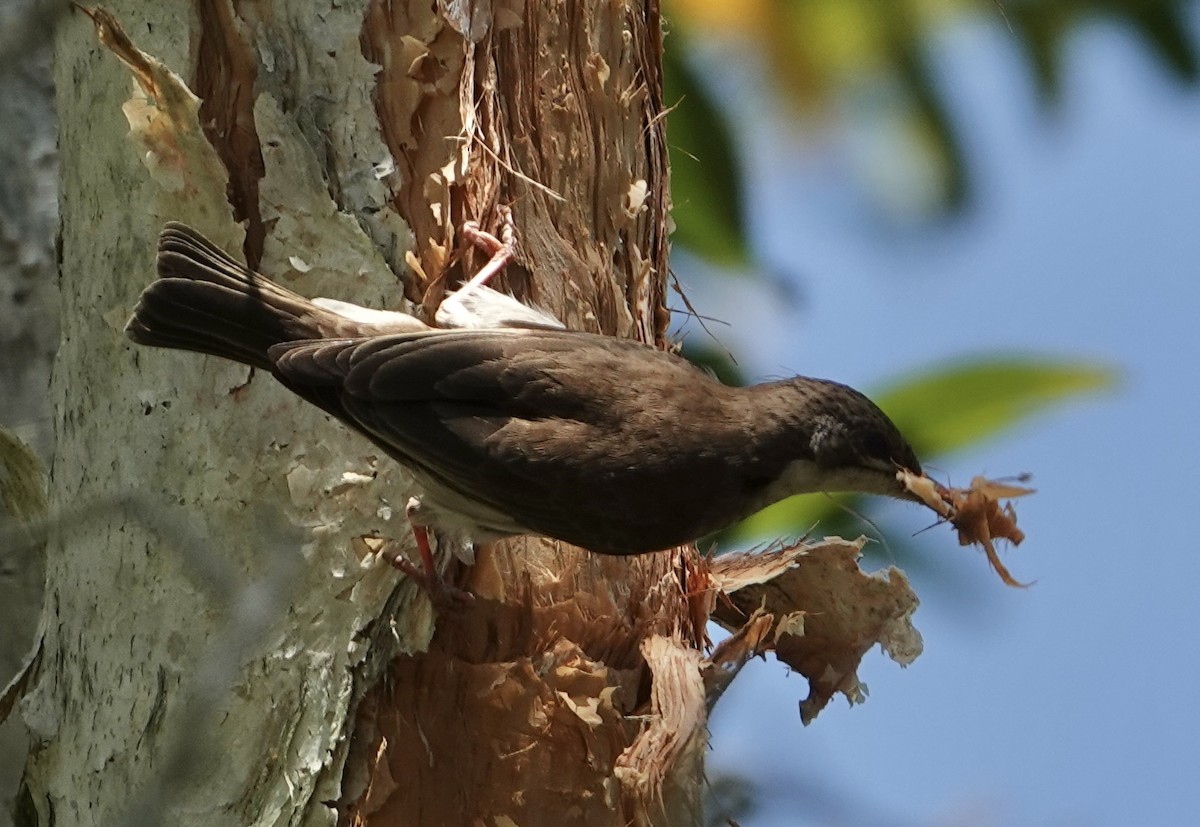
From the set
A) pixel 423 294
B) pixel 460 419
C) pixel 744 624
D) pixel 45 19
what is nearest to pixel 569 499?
pixel 460 419

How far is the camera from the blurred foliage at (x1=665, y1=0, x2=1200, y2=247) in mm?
6195

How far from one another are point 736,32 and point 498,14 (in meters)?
2.67

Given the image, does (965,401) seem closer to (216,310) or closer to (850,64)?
(850,64)

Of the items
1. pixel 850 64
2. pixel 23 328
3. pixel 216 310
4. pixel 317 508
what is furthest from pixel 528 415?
pixel 850 64

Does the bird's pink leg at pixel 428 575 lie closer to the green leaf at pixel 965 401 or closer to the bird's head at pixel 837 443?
the bird's head at pixel 837 443

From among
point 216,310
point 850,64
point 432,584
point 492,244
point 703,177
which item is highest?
point 850,64

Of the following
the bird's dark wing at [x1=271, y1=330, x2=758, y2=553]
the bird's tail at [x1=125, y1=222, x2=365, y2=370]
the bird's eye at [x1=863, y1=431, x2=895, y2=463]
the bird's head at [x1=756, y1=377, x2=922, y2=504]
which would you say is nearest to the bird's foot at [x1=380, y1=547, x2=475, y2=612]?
the bird's dark wing at [x1=271, y1=330, x2=758, y2=553]

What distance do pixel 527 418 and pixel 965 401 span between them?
3168mm

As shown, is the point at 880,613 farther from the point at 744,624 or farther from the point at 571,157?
the point at 571,157

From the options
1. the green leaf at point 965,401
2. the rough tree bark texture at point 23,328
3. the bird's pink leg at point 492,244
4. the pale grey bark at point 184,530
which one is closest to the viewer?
the pale grey bark at point 184,530

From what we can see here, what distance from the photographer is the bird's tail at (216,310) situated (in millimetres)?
3279

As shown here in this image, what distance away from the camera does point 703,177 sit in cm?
616

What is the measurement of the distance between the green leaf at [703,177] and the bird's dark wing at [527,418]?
103 inches

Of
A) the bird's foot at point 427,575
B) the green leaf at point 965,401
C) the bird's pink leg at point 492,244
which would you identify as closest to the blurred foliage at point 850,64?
the green leaf at point 965,401
